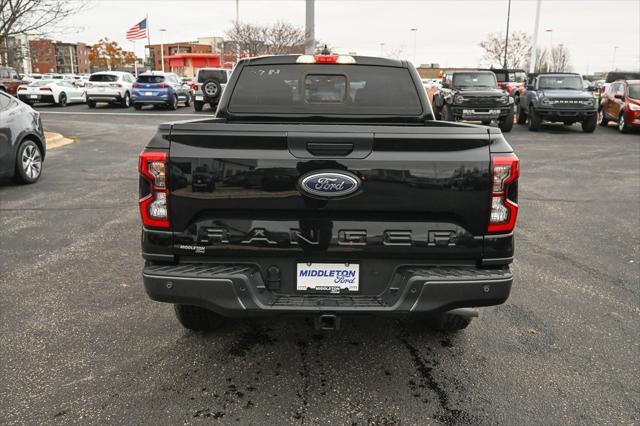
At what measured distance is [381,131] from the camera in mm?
2820

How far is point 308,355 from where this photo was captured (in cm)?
353

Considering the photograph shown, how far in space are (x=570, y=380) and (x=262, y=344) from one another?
193 cm

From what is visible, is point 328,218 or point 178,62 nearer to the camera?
point 328,218

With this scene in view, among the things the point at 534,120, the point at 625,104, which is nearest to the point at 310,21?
the point at 534,120

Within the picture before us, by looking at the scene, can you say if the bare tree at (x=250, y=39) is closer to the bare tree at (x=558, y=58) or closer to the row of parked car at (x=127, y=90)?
the row of parked car at (x=127, y=90)

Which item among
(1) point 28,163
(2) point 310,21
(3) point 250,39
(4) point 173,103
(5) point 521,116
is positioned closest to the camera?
(1) point 28,163

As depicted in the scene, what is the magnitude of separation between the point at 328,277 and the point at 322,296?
4.3 inches

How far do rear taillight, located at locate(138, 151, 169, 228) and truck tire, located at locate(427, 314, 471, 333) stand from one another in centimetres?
193

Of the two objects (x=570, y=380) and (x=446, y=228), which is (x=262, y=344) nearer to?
(x=446, y=228)

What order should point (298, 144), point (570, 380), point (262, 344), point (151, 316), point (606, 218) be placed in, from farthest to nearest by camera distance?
point (606, 218) → point (151, 316) → point (262, 344) → point (570, 380) → point (298, 144)

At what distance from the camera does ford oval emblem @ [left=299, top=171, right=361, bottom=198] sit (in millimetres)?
2781

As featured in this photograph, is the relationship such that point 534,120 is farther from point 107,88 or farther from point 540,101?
point 107,88

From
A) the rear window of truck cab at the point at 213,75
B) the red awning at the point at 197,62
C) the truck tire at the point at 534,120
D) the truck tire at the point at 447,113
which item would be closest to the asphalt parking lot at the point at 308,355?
the truck tire at the point at 447,113

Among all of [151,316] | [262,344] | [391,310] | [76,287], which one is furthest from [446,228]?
[76,287]
